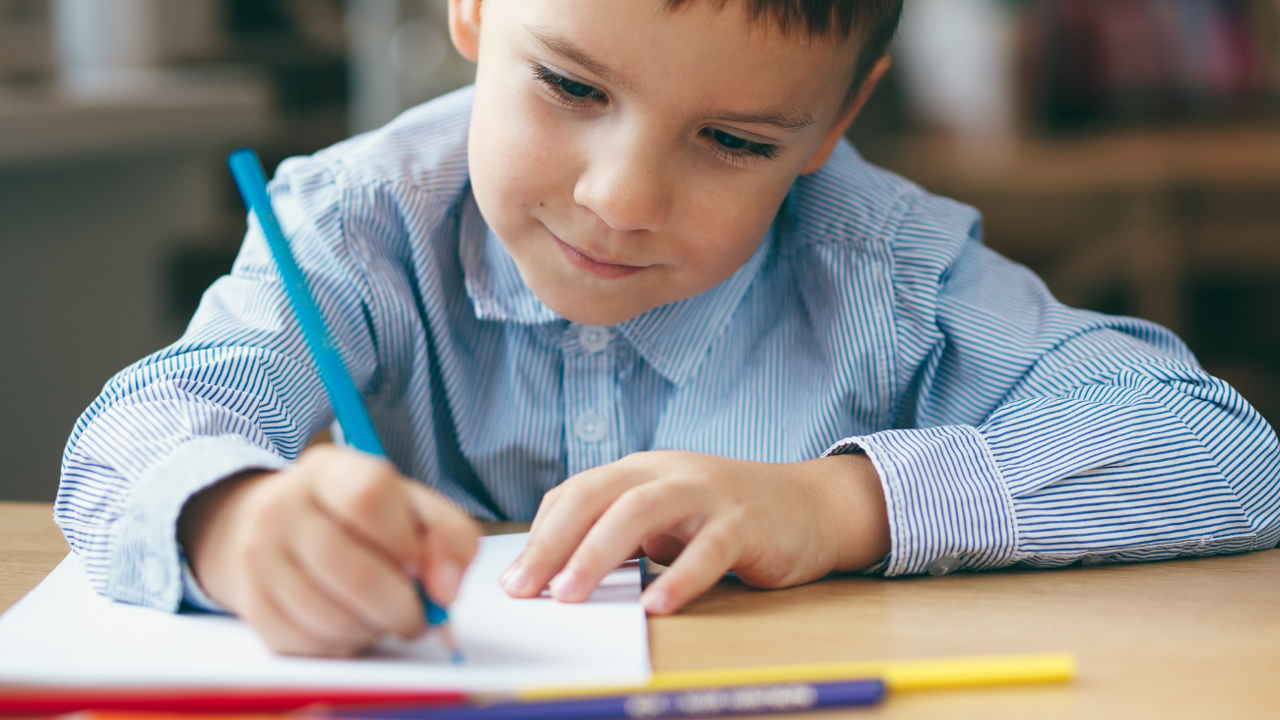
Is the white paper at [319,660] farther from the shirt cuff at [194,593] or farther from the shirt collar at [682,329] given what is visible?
the shirt collar at [682,329]

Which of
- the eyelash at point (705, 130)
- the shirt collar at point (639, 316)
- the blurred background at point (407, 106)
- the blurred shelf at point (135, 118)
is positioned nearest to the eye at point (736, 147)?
the eyelash at point (705, 130)

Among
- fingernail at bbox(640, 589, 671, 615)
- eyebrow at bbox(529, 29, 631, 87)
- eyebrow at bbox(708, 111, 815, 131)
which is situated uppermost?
eyebrow at bbox(529, 29, 631, 87)

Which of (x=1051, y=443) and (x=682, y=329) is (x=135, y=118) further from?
(x=1051, y=443)

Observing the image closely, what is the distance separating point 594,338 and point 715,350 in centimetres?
8

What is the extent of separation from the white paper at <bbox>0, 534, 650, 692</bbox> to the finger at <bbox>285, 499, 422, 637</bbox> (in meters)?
0.02

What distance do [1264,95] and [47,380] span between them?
2.73 meters

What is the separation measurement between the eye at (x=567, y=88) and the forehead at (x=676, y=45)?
15mm

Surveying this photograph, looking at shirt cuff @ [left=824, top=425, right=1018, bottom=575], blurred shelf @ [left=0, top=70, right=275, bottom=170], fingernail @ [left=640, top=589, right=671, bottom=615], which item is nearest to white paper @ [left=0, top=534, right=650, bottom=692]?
fingernail @ [left=640, top=589, right=671, bottom=615]

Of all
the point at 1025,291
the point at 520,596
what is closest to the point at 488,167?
the point at 520,596

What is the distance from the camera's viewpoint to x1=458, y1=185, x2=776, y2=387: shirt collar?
0.72 m

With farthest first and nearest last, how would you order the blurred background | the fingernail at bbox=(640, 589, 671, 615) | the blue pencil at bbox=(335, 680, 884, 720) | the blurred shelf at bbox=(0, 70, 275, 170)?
the blurred background, the blurred shelf at bbox=(0, 70, 275, 170), the fingernail at bbox=(640, 589, 671, 615), the blue pencil at bbox=(335, 680, 884, 720)

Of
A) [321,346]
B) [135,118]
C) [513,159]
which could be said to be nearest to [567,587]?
[321,346]

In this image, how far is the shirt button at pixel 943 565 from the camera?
511 mm

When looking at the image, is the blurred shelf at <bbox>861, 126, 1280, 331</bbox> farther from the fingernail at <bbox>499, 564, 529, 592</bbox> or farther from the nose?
the fingernail at <bbox>499, 564, 529, 592</bbox>
